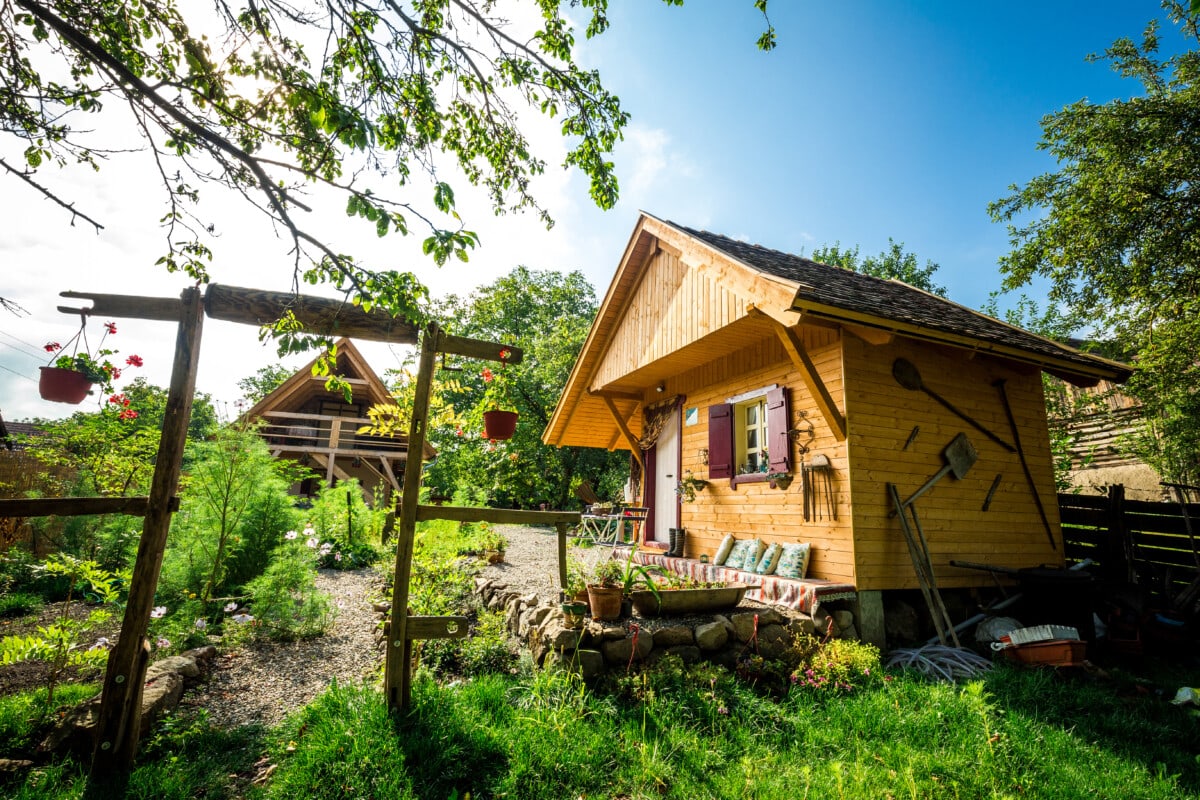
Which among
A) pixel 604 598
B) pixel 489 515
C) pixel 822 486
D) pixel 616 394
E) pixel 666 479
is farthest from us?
pixel 616 394

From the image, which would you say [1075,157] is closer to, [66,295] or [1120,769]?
[1120,769]

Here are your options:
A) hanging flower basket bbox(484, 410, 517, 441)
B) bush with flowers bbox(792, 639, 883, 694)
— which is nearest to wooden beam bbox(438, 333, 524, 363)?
hanging flower basket bbox(484, 410, 517, 441)

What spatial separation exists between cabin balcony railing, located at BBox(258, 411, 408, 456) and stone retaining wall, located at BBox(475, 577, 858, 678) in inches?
447

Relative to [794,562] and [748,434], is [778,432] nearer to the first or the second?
[748,434]

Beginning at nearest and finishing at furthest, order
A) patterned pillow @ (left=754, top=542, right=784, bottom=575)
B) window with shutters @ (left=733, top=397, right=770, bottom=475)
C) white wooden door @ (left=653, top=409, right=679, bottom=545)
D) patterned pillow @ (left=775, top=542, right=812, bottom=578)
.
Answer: patterned pillow @ (left=775, top=542, right=812, bottom=578) → patterned pillow @ (left=754, top=542, right=784, bottom=575) → window with shutters @ (left=733, top=397, right=770, bottom=475) → white wooden door @ (left=653, top=409, right=679, bottom=545)

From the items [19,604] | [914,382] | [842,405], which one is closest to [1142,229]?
[914,382]

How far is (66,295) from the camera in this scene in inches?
128

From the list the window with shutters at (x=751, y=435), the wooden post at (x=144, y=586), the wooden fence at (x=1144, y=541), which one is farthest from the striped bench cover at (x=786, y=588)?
the wooden post at (x=144, y=586)

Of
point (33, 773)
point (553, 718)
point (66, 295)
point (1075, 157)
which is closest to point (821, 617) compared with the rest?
point (553, 718)

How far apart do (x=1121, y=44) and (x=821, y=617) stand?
42.0 ft

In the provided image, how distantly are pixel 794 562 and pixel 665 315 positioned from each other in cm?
397

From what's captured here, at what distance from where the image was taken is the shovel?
241 inches

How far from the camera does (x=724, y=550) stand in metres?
7.22

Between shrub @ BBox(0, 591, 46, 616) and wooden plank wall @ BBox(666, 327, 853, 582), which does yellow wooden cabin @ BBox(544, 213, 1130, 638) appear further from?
shrub @ BBox(0, 591, 46, 616)
